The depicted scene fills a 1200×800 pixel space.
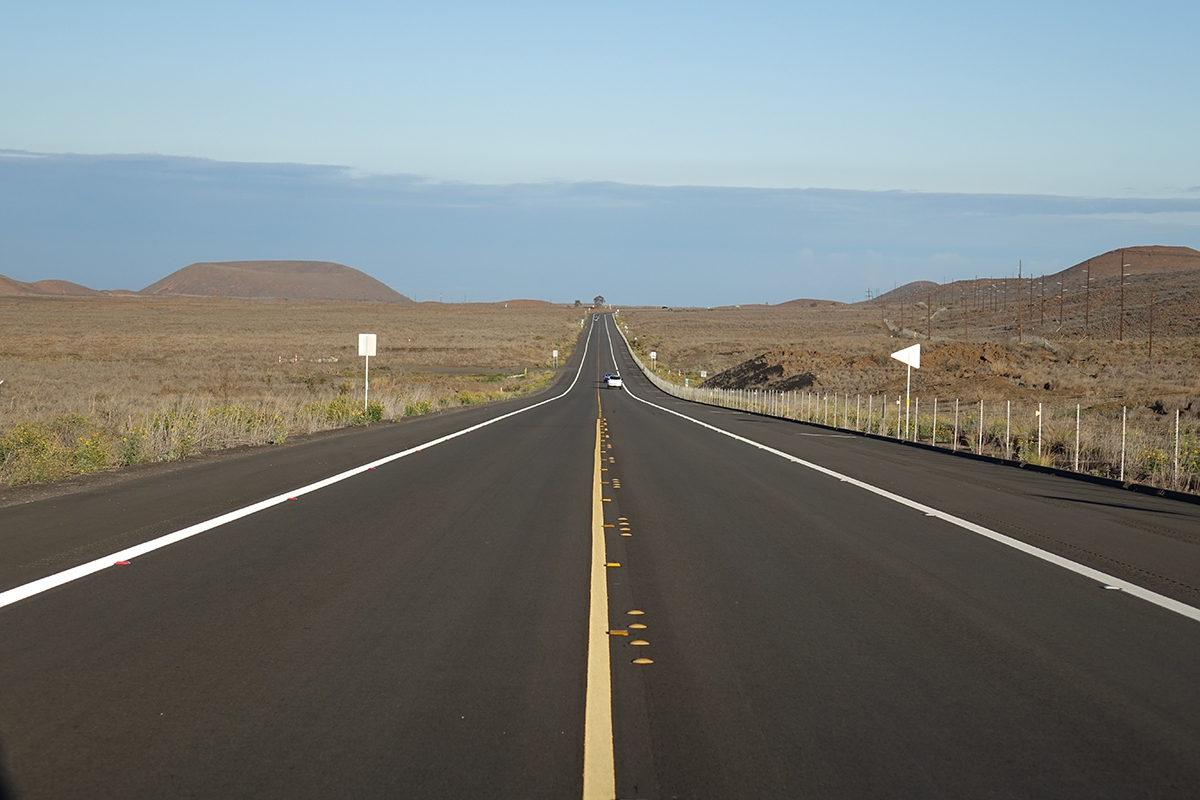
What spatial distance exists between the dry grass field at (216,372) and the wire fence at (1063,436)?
53.8 feet

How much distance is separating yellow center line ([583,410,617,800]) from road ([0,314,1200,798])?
23 mm

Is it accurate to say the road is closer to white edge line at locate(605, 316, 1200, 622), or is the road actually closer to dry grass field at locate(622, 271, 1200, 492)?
white edge line at locate(605, 316, 1200, 622)

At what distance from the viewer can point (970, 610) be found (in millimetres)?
7496

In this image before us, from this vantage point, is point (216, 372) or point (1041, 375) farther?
point (216, 372)

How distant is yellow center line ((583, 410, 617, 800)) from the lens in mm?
4297

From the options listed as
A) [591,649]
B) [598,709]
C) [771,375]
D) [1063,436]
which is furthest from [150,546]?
[771,375]

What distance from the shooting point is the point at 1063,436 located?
78.0 feet

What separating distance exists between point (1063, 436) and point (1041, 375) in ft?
106

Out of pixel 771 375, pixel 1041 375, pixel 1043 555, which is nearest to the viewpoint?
pixel 1043 555

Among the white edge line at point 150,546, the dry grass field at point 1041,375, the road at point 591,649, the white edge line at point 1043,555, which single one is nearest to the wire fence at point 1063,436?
the dry grass field at point 1041,375

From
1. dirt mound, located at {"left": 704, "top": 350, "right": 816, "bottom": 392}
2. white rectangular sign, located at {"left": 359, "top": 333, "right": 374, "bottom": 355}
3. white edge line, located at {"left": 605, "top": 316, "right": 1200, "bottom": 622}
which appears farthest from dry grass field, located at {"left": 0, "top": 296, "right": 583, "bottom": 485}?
dirt mound, located at {"left": 704, "top": 350, "right": 816, "bottom": 392}

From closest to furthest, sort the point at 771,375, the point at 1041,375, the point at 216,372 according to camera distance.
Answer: the point at 1041,375 → the point at 216,372 → the point at 771,375

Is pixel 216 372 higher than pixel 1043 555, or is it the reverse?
pixel 216 372

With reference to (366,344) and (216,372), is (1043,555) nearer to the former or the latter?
(366,344)
